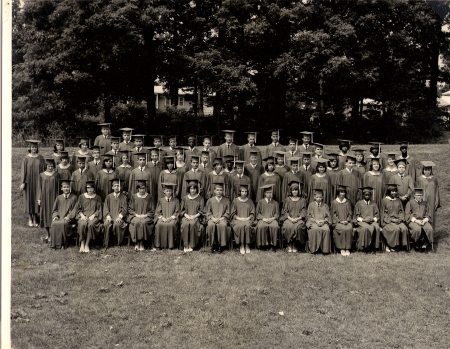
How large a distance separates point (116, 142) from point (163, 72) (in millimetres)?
12023

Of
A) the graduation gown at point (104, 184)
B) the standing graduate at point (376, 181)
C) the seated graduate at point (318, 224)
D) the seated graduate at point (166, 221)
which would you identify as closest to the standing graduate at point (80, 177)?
the graduation gown at point (104, 184)

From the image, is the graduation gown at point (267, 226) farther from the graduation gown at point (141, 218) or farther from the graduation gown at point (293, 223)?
the graduation gown at point (141, 218)

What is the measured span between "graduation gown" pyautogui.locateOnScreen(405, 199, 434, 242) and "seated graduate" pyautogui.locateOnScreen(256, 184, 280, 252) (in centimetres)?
252

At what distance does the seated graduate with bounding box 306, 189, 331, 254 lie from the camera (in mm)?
9906

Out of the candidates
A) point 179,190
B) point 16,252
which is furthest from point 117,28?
point 16,252

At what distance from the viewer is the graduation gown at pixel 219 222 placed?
32.5 ft

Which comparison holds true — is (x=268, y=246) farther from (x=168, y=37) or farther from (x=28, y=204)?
(x=168, y=37)

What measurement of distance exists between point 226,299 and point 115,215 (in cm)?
333

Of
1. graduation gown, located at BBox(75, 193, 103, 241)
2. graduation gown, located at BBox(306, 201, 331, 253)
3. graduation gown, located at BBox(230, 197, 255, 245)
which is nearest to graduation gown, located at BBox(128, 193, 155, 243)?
graduation gown, located at BBox(75, 193, 103, 241)

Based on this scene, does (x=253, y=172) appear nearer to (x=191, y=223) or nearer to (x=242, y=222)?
(x=242, y=222)

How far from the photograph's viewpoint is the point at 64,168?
36.1 feet

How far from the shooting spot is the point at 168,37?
72.7ft

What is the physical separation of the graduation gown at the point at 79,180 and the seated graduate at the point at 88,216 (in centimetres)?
45

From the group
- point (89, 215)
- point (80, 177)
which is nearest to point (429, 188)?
point (89, 215)
